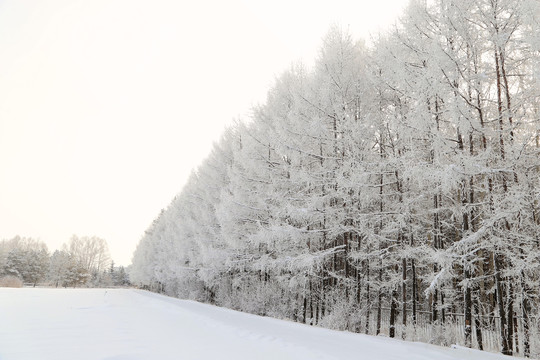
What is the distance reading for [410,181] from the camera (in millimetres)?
9469

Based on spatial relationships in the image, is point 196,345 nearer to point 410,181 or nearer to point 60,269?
point 410,181

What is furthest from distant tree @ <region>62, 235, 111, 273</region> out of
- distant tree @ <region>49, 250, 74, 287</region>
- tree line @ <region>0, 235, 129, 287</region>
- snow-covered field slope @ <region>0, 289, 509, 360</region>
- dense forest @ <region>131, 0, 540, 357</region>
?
snow-covered field slope @ <region>0, 289, 509, 360</region>

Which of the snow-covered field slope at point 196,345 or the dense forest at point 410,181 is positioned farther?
the dense forest at point 410,181

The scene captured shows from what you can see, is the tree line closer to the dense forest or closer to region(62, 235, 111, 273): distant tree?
region(62, 235, 111, 273): distant tree

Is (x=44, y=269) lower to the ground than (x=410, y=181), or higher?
lower

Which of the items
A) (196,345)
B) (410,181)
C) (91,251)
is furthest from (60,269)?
(410,181)

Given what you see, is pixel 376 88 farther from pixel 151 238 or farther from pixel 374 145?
pixel 151 238

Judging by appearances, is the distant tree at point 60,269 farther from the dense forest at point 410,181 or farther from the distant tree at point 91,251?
the dense forest at point 410,181

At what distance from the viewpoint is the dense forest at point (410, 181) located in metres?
7.05

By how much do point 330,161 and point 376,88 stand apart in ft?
9.85

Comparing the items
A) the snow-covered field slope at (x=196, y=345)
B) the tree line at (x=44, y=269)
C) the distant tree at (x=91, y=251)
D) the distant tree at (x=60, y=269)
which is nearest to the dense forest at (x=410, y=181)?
the snow-covered field slope at (x=196, y=345)

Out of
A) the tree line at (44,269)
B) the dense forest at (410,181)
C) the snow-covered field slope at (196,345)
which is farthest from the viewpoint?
the tree line at (44,269)

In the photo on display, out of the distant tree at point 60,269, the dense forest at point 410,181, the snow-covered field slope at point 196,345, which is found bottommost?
the distant tree at point 60,269

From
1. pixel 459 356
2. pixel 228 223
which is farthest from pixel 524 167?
pixel 228 223
